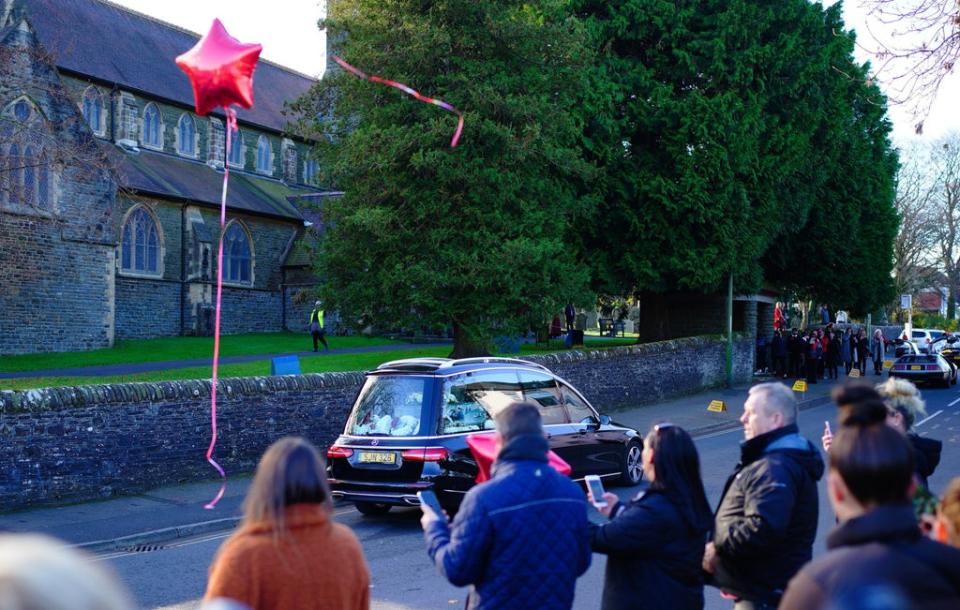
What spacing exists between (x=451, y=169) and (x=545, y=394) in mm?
9987

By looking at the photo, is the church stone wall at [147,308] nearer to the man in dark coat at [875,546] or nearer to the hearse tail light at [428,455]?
the hearse tail light at [428,455]

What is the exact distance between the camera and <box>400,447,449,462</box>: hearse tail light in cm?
1058

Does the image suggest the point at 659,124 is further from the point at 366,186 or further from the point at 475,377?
the point at 475,377

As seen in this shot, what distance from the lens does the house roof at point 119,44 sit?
126ft

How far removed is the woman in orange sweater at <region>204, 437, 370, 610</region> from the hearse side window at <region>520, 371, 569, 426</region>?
8358 mm

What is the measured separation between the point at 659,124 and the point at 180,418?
18058 millimetres

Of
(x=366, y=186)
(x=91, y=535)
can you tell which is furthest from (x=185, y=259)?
(x=91, y=535)

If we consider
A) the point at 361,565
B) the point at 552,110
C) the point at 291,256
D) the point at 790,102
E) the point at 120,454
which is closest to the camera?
the point at 361,565

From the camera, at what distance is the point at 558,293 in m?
22.2

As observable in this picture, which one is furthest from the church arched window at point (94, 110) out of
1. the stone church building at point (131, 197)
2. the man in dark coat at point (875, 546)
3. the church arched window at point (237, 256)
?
the man in dark coat at point (875, 546)

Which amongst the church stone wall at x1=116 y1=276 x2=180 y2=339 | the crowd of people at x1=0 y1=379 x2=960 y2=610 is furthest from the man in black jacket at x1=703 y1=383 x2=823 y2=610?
the church stone wall at x1=116 y1=276 x2=180 y2=339

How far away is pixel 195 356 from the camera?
97.6 ft

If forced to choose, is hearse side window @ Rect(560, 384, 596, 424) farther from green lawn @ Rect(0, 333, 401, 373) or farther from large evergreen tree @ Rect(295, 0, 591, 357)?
green lawn @ Rect(0, 333, 401, 373)

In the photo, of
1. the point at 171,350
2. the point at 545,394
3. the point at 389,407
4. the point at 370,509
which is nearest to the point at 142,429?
the point at 370,509
